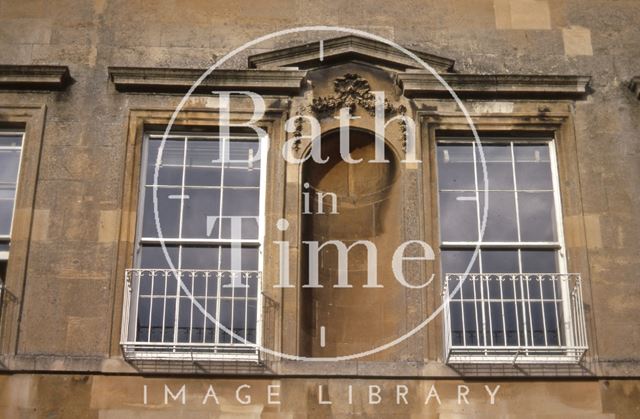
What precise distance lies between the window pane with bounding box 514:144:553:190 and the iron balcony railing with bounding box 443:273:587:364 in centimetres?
115

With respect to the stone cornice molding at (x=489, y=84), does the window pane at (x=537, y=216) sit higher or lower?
lower

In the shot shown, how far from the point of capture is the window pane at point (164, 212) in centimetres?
1261

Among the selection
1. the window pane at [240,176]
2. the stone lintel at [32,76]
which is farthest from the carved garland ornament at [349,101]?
the stone lintel at [32,76]

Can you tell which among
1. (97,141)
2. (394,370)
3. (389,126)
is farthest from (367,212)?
(97,141)

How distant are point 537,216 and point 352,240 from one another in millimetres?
2056

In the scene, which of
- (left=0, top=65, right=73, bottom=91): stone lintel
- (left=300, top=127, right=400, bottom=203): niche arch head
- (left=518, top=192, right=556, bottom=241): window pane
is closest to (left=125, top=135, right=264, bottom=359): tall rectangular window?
(left=300, top=127, right=400, bottom=203): niche arch head

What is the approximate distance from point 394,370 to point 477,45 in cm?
412

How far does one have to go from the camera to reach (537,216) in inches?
504

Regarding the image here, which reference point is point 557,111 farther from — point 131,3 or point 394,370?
point 131,3

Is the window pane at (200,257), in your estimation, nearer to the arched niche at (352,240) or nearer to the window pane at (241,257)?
the window pane at (241,257)

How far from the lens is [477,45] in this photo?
44.2 ft

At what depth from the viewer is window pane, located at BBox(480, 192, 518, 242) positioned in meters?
12.7

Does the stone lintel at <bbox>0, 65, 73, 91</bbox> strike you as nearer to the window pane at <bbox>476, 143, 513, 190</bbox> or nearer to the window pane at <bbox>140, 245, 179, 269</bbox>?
the window pane at <bbox>140, 245, 179, 269</bbox>

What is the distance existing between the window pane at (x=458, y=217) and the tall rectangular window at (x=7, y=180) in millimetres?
4689
